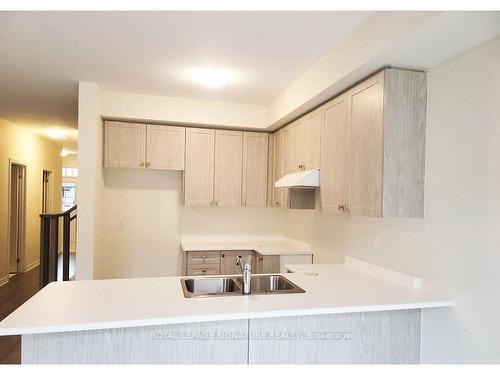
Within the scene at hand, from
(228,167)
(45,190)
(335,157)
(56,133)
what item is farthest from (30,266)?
(335,157)

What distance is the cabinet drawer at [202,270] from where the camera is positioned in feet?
12.7

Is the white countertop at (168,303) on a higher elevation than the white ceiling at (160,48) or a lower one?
lower

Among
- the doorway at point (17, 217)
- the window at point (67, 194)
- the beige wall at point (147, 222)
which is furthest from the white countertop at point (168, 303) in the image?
the window at point (67, 194)

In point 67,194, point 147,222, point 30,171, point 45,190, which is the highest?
point 30,171

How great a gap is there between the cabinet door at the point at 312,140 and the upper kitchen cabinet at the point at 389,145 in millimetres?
584

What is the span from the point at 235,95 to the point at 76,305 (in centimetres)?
260

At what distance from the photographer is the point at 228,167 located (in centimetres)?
407

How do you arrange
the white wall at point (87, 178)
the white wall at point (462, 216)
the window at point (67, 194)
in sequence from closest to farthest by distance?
the white wall at point (462, 216) < the white wall at point (87, 178) < the window at point (67, 194)

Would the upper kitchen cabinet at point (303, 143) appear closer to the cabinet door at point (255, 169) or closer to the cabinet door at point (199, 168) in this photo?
the cabinet door at point (255, 169)

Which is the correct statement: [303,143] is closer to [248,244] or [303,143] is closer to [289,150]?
[289,150]

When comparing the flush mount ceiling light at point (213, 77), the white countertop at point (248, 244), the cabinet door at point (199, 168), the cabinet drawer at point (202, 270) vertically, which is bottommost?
the cabinet drawer at point (202, 270)

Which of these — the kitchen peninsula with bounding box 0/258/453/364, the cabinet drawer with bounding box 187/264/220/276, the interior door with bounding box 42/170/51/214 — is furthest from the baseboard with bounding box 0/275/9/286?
the kitchen peninsula with bounding box 0/258/453/364

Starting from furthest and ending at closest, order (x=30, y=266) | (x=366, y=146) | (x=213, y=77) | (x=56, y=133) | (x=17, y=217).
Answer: (x=30, y=266)
(x=56, y=133)
(x=17, y=217)
(x=213, y=77)
(x=366, y=146)

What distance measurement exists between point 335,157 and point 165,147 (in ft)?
6.79
